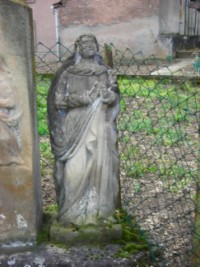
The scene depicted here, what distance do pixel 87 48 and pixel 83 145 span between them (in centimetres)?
65

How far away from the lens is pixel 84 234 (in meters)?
3.23

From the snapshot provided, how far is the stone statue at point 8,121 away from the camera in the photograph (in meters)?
2.91

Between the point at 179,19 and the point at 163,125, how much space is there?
31.6 feet

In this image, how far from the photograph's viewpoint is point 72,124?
3131mm

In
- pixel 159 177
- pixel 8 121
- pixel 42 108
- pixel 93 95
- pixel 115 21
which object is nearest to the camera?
pixel 8 121

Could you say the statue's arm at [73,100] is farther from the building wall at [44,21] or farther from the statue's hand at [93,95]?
the building wall at [44,21]

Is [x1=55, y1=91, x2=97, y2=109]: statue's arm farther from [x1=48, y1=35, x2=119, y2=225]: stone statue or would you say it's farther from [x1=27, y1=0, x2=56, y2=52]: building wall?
[x1=27, y1=0, x2=56, y2=52]: building wall

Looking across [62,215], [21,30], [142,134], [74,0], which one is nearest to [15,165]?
[62,215]

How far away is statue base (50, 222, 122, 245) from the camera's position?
3.23 metres

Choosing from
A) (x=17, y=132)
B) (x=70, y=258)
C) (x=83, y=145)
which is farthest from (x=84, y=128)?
(x=70, y=258)

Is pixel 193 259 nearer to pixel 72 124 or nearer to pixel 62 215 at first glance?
pixel 62 215

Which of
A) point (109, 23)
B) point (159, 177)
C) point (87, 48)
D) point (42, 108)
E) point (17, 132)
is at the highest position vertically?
point (109, 23)

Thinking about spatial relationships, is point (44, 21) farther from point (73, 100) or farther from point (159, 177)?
point (73, 100)

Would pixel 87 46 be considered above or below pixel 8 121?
above
